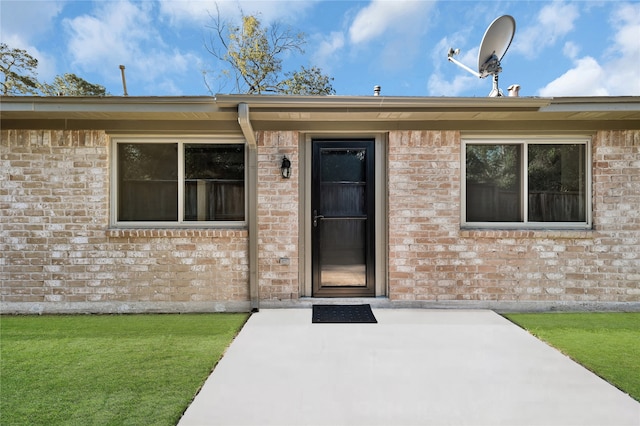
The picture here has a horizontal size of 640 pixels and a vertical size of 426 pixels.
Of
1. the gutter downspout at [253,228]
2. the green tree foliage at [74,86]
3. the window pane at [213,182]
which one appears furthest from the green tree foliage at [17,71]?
the gutter downspout at [253,228]

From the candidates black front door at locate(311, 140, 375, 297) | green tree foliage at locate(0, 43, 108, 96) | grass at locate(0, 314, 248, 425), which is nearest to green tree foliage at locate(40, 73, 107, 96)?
green tree foliage at locate(0, 43, 108, 96)

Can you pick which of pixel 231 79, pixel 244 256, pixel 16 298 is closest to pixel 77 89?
pixel 231 79

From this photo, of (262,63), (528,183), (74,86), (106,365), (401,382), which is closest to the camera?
(401,382)

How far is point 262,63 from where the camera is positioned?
16.2 m

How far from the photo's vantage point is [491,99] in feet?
13.1

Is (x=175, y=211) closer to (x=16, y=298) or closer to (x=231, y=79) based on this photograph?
(x=16, y=298)

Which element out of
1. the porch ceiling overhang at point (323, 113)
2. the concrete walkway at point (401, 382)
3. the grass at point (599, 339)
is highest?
the porch ceiling overhang at point (323, 113)

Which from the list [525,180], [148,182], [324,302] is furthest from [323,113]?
[525,180]

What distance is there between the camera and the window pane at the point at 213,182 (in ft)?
15.6

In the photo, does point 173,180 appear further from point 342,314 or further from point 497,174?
point 497,174

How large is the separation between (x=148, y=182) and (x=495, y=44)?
5244 millimetres

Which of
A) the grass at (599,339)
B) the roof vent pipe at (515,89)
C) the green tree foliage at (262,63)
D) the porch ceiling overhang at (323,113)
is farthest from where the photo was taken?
the green tree foliage at (262,63)

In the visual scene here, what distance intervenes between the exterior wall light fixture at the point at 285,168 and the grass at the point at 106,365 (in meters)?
1.85

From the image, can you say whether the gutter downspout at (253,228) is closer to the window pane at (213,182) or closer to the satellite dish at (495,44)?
the window pane at (213,182)
